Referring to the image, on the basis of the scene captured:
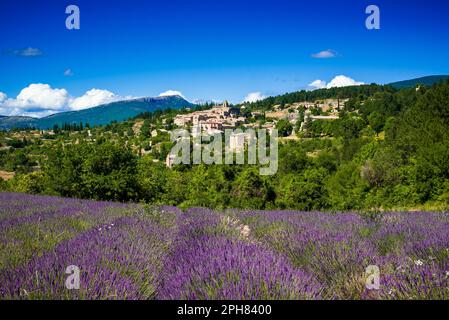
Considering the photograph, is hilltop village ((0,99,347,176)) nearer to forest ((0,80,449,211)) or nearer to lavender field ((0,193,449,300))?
forest ((0,80,449,211))

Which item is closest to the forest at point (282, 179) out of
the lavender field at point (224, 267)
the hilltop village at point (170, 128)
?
the lavender field at point (224, 267)

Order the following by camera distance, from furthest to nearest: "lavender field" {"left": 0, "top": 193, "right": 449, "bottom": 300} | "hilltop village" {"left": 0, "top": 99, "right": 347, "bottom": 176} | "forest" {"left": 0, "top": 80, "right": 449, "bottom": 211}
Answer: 1. "hilltop village" {"left": 0, "top": 99, "right": 347, "bottom": 176}
2. "forest" {"left": 0, "top": 80, "right": 449, "bottom": 211}
3. "lavender field" {"left": 0, "top": 193, "right": 449, "bottom": 300}

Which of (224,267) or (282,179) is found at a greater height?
(224,267)

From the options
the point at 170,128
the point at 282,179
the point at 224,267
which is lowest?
the point at 282,179

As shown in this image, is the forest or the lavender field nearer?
the lavender field

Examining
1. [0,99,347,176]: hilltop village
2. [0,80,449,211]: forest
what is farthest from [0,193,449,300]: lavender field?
[0,99,347,176]: hilltop village

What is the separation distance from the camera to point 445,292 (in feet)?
6.48

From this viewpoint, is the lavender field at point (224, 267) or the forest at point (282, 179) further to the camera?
the forest at point (282, 179)

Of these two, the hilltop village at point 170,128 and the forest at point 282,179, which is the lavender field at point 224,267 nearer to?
the forest at point 282,179

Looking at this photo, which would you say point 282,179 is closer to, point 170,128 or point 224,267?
point 224,267

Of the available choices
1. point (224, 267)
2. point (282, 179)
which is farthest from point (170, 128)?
point (224, 267)
